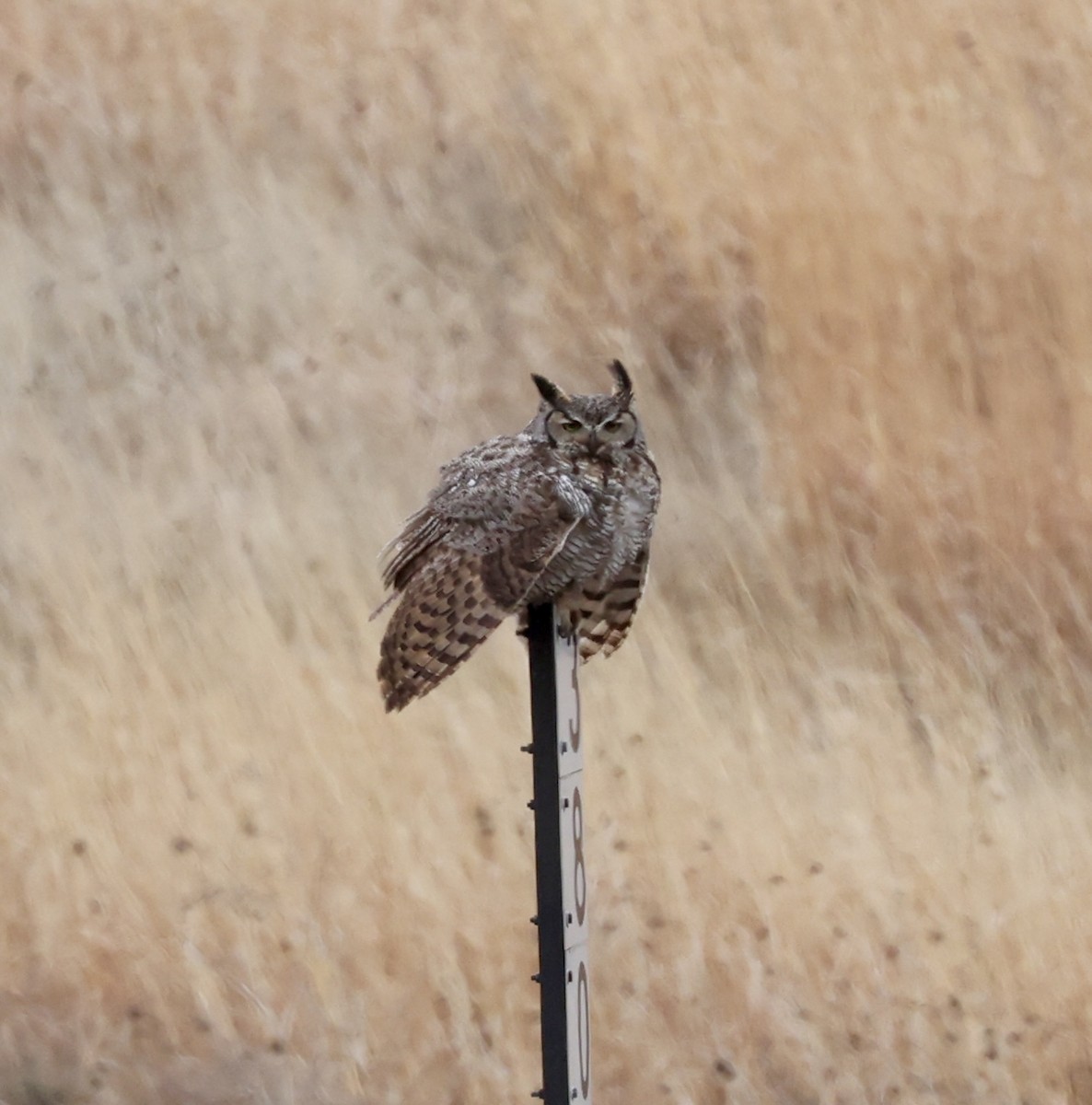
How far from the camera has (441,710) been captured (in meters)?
3.69

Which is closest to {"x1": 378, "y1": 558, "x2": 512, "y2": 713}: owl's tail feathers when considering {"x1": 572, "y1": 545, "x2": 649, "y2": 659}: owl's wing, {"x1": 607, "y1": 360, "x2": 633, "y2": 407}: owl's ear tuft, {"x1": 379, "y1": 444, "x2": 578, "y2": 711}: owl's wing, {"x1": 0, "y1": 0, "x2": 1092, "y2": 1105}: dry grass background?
{"x1": 379, "y1": 444, "x2": 578, "y2": 711}: owl's wing

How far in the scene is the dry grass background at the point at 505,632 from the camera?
3594 mm

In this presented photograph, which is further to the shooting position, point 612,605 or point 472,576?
point 612,605

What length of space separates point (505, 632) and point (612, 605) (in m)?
1.30

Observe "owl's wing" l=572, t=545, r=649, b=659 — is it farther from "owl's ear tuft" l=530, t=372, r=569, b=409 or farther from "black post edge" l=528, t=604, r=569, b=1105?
"black post edge" l=528, t=604, r=569, b=1105

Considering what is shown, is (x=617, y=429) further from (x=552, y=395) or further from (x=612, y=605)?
(x=612, y=605)

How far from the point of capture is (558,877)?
6.31ft

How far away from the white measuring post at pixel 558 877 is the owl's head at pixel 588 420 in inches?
15.2

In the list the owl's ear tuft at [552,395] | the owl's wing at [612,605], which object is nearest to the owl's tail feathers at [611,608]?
the owl's wing at [612,605]

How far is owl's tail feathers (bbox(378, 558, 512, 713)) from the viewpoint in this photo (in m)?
2.21

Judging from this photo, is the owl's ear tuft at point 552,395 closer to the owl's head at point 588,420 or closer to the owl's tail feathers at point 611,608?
the owl's head at point 588,420

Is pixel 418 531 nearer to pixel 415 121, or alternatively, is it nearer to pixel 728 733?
pixel 728 733

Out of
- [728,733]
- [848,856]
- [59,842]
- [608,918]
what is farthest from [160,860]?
[848,856]

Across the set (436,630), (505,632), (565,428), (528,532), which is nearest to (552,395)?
(565,428)
